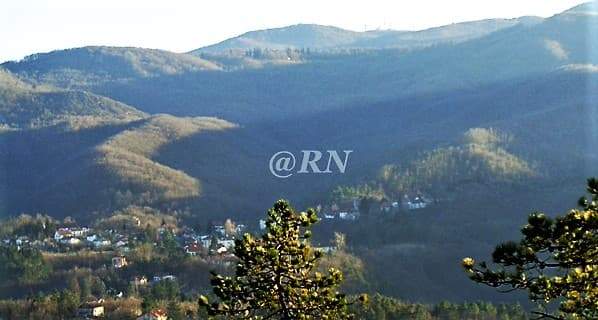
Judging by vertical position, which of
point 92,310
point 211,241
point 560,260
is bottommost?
point 211,241

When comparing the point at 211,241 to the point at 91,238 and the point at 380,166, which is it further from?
the point at 380,166

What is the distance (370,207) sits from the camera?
311 feet

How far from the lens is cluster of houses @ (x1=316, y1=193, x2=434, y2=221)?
92312mm

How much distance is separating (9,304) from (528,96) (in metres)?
131

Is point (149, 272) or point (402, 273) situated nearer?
point (149, 272)

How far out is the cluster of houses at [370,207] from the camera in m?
92.3

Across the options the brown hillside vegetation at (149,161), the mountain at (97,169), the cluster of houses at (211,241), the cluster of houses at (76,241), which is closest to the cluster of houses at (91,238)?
the cluster of houses at (76,241)

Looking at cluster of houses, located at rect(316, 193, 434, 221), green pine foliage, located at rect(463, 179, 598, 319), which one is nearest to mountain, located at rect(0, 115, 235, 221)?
cluster of houses, located at rect(316, 193, 434, 221)

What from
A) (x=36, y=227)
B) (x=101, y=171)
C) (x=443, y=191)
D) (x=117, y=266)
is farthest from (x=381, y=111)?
(x=117, y=266)

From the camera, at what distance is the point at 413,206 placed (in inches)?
3701

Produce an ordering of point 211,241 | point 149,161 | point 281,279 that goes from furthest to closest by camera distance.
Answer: point 149,161, point 211,241, point 281,279

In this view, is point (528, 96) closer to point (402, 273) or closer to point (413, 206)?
point (413, 206)

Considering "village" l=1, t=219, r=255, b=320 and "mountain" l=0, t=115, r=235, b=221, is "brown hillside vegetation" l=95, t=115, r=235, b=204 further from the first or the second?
"village" l=1, t=219, r=255, b=320

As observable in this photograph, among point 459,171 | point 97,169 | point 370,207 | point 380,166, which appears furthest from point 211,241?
point 97,169
